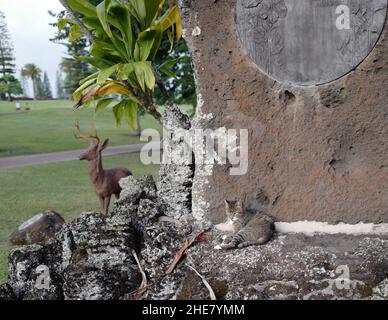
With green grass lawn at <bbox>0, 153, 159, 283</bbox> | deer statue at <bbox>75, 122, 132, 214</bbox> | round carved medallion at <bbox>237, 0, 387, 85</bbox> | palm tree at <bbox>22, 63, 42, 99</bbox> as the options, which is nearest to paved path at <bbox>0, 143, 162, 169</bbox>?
green grass lawn at <bbox>0, 153, 159, 283</bbox>

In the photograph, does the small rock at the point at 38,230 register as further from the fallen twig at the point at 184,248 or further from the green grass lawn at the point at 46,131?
the green grass lawn at the point at 46,131

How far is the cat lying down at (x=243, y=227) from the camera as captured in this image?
3.87 m

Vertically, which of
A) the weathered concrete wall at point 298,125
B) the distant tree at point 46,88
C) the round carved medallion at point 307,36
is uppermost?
the round carved medallion at point 307,36

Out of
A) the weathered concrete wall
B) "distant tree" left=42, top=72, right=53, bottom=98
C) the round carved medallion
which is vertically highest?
the round carved medallion

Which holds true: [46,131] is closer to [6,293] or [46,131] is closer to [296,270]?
[6,293]

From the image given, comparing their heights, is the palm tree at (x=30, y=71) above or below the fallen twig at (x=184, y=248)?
below

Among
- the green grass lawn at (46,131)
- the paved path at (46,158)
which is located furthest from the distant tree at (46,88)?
the paved path at (46,158)

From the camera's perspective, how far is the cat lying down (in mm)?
3871

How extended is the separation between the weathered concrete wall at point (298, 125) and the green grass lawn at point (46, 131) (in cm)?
1400

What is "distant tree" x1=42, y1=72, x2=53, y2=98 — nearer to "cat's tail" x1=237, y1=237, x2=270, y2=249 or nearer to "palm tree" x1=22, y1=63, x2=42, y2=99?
"palm tree" x1=22, y1=63, x2=42, y2=99

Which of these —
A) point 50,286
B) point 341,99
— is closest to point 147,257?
point 50,286

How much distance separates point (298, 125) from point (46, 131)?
22167mm

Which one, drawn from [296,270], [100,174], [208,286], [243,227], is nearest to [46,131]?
[100,174]

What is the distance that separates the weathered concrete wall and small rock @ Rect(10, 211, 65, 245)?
3.35 meters
